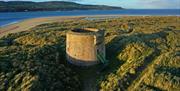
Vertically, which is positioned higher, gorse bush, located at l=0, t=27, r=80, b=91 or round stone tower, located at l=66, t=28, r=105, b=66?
round stone tower, located at l=66, t=28, r=105, b=66

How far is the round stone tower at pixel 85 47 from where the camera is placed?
40.8 meters

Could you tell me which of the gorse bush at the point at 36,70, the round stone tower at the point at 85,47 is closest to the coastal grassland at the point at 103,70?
the gorse bush at the point at 36,70

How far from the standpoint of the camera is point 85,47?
134 feet

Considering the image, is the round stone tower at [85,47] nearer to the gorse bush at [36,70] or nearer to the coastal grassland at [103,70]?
the coastal grassland at [103,70]

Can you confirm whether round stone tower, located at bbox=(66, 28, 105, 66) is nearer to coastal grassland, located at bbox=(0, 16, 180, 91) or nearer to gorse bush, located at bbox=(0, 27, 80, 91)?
coastal grassland, located at bbox=(0, 16, 180, 91)

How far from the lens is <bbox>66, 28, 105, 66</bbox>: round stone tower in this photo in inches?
1606

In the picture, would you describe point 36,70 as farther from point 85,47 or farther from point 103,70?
point 103,70

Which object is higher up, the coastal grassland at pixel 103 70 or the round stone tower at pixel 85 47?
the round stone tower at pixel 85 47

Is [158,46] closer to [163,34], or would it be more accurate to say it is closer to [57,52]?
[163,34]

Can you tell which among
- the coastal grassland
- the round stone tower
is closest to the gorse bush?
the coastal grassland

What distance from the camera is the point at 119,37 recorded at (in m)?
48.9

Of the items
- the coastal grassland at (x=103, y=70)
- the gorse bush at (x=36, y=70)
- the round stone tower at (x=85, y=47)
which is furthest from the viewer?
the round stone tower at (x=85, y=47)

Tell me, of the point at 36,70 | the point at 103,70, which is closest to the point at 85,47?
the point at 103,70

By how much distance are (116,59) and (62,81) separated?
8.20 metres
